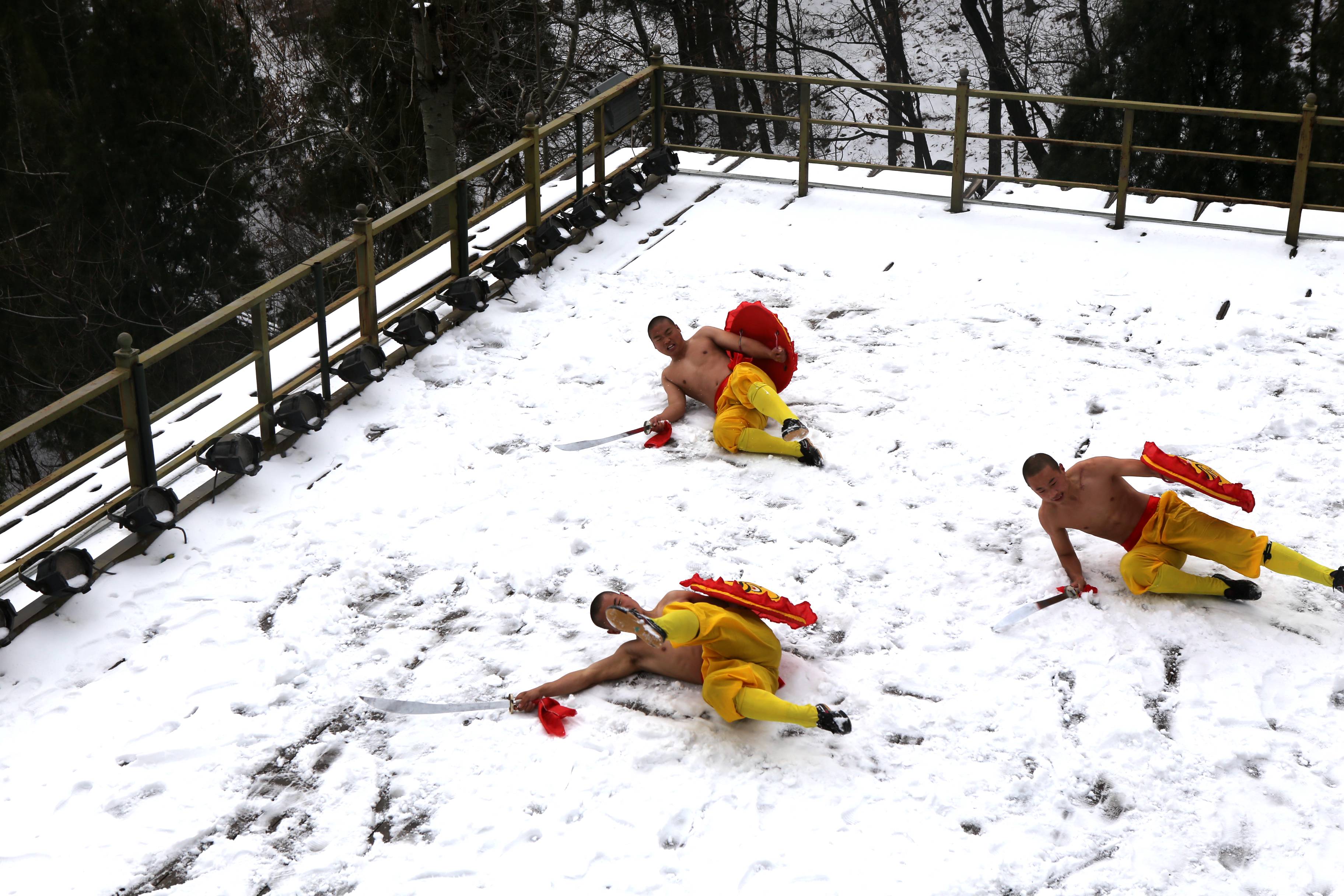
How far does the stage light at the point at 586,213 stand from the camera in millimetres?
10945

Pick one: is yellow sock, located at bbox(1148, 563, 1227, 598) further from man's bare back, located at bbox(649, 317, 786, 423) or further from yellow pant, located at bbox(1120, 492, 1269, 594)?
man's bare back, located at bbox(649, 317, 786, 423)

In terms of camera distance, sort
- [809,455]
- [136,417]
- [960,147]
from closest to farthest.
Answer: [136,417], [809,455], [960,147]

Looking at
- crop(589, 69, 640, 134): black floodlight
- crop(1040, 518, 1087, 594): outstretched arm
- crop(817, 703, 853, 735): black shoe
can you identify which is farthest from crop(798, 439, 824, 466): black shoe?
crop(589, 69, 640, 134): black floodlight

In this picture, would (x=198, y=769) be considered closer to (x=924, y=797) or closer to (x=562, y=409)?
(x=924, y=797)

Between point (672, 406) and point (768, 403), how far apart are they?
27.1 inches

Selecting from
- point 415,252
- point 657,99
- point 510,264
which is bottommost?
point 510,264

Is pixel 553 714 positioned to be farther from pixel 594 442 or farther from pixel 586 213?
pixel 586 213

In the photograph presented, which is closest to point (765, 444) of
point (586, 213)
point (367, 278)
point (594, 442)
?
point (594, 442)

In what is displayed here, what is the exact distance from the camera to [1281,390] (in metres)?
8.30

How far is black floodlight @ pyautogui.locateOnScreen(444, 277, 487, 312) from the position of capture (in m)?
9.58

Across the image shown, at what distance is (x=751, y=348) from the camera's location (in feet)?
26.8

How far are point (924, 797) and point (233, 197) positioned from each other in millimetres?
16114

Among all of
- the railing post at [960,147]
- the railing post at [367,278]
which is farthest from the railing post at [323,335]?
the railing post at [960,147]

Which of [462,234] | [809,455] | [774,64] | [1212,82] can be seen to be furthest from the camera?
[774,64]
